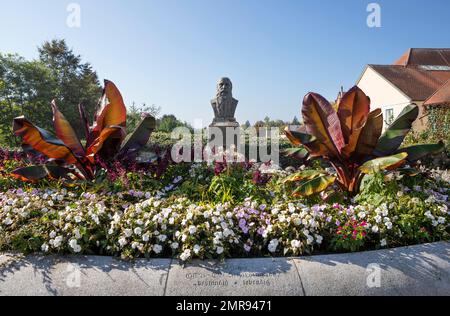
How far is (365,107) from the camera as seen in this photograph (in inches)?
155

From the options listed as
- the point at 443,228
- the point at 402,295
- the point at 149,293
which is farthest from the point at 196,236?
the point at 443,228

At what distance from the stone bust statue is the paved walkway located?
29.9ft

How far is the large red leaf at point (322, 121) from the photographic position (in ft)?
12.8

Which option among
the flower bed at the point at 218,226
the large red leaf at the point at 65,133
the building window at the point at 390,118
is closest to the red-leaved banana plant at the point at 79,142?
the large red leaf at the point at 65,133

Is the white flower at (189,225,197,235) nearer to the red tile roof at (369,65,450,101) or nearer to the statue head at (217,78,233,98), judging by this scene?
the statue head at (217,78,233,98)

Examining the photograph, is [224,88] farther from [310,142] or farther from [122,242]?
[122,242]

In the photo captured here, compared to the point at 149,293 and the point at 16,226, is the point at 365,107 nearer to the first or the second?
the point at 149,293

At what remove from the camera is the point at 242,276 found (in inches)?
89.0

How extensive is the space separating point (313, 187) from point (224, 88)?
27.2 ft

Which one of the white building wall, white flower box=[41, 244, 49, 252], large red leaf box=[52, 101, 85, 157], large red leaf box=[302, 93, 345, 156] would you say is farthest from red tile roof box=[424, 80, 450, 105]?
white flower box=[41, 244, 49, 252]

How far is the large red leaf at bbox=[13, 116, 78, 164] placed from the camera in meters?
3.94

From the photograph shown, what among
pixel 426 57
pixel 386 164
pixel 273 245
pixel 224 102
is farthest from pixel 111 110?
pixel 426 57

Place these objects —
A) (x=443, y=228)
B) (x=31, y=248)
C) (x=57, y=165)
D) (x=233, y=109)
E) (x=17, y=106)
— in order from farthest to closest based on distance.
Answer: (x=17, y=106) < (x=233, y=109) < (x=57, y=165) < (x=443, y=228) < (x=31, y=248)
